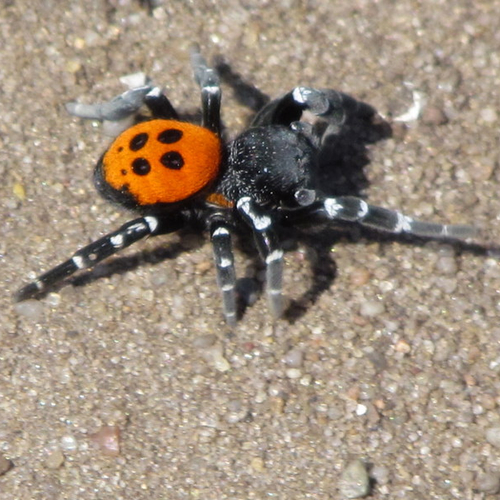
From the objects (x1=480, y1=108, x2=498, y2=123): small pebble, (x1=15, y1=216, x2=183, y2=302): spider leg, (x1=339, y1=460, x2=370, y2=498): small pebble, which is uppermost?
(x1=15, y1=216, x2=183, y2=302): spider leg

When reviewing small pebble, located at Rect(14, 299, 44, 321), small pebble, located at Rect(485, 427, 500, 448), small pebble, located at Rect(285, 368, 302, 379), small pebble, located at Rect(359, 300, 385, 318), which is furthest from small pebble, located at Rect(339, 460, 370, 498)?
small pebble, located at Rect(14, 299, 44, 321)

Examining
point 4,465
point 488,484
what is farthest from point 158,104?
point 488,484

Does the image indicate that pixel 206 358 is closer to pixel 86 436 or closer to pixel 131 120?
pixel 86 436

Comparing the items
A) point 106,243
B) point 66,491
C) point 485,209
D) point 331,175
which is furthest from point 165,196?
point 485,209

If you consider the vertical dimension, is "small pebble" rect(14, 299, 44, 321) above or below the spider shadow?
above

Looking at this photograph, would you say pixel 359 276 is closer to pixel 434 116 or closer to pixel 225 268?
pixel 225 268

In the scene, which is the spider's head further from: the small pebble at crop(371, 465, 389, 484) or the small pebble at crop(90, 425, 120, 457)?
the small pebble at crop(371, 465, 389, 484)

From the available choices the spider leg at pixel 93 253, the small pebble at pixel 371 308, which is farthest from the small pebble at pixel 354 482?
the spider leg at pixel 93 253
